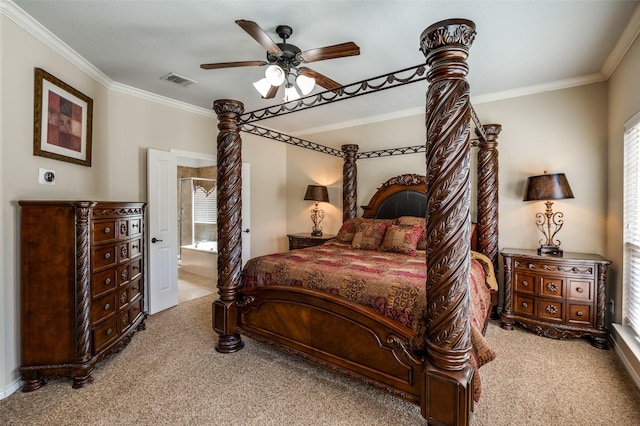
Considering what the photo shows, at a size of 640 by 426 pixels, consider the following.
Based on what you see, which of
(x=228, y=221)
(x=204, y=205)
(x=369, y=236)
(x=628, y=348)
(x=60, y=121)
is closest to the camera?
(x=628, y=348)

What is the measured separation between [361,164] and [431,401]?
3.61 meters

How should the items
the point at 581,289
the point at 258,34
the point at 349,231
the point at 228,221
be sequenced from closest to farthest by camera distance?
the point at 258,34 < the point at 228,221 < the point at 581,289 < the point at 349,231

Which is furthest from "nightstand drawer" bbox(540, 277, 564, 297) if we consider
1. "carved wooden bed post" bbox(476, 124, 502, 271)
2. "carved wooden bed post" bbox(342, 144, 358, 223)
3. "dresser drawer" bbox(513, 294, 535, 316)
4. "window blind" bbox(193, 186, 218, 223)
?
"window blind" bbox(193, 186, 218, 223)

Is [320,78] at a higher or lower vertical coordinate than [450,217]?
higher

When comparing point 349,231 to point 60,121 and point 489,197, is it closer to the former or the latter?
point 489,197

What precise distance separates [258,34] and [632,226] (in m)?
3.33

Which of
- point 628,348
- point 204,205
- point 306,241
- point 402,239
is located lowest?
point 628,348

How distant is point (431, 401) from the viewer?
5.13 feet

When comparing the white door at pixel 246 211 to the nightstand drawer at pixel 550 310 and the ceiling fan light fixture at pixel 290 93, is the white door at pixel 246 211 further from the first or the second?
the nightstand drawer at pixel 550 310

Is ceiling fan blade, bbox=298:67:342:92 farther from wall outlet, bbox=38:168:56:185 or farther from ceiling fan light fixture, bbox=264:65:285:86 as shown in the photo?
wall outlet, bbox=38:168:56:185

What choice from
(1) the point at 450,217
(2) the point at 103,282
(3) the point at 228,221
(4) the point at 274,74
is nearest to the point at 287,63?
(4) the point at 274,74

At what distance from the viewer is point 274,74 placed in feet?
6.73

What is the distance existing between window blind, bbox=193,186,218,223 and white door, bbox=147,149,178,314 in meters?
2.87

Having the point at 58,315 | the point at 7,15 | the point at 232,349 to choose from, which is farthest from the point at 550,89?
the point at 58,315
